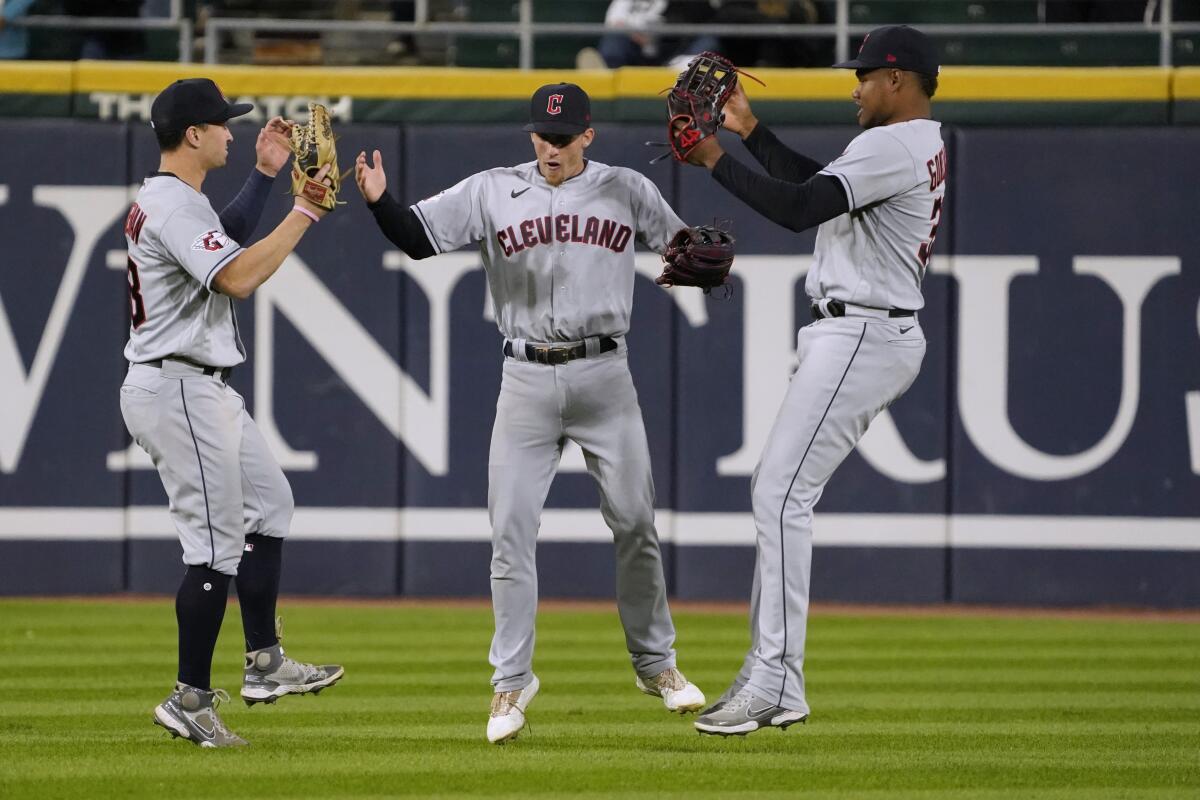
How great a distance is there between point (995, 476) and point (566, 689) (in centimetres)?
329

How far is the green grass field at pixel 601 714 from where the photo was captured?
441 cm

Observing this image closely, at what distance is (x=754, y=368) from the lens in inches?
343

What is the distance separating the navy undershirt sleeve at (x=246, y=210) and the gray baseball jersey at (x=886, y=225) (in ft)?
5.59

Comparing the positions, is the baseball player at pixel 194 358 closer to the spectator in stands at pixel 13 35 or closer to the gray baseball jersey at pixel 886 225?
the gray baseball jersey at pixel 886 225

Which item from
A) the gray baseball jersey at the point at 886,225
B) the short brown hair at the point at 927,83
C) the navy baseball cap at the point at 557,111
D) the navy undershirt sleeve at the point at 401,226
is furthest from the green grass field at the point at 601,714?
the short brown hair at the point at 927,83

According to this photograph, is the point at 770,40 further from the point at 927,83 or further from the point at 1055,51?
the point at 927,83

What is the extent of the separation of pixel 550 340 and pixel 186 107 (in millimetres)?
1250

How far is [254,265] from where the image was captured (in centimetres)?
464

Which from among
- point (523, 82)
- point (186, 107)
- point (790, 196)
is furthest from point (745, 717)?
point (523, 82)

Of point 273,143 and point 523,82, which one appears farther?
point 523,82

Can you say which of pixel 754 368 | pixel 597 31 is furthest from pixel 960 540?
pixel 597 31

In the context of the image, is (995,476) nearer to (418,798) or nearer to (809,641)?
(809,641)

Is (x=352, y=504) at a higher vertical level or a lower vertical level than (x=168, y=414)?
lower

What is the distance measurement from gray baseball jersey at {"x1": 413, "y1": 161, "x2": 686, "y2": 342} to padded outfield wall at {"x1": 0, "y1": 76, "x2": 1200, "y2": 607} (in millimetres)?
3505
